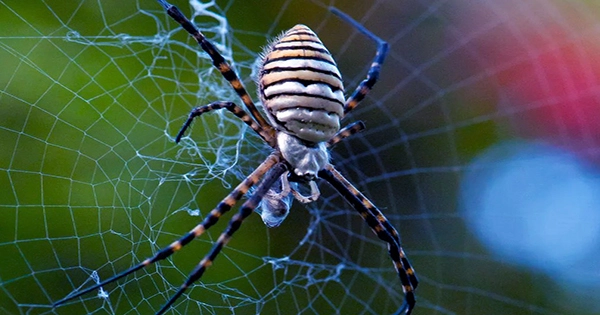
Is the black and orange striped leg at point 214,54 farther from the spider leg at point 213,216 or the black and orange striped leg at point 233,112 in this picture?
the spider leg at point 213,216

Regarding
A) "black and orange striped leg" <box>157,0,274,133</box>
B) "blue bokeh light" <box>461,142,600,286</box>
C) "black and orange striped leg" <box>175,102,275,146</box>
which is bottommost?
"black and orange striped leg" <box>175,102,275,146</box>

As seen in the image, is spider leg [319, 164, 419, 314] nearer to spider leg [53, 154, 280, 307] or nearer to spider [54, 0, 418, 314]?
spider [54, 0, 418, 314]

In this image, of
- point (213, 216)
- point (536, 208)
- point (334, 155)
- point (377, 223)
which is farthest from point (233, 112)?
point (536, 208)

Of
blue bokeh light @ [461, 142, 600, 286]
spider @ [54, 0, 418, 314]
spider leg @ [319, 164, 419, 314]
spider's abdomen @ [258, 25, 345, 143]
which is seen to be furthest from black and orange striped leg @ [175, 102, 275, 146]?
blue bokeh light @ [461, 142, 600, 286]

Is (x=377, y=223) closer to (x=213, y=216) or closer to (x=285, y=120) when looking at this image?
(x=285, y=120)

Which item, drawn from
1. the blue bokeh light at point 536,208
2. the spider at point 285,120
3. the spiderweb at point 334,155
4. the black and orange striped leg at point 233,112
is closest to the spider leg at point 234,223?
the spider at point 285,120
